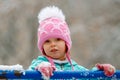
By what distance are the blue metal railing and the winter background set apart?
12.6ft

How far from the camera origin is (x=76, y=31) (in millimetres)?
5742

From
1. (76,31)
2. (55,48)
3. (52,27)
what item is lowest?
(55,48)

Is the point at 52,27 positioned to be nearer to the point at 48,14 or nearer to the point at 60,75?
the point at 48,14

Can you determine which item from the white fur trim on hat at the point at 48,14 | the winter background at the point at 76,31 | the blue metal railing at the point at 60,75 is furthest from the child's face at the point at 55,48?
the winter background at the point at 76,31

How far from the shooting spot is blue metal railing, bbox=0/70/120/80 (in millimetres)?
1461

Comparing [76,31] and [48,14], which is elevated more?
[76,31]

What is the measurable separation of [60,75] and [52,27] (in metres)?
0.42

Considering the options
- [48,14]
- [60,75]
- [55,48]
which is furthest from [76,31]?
[60,75]

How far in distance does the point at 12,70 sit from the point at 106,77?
0.34 metres

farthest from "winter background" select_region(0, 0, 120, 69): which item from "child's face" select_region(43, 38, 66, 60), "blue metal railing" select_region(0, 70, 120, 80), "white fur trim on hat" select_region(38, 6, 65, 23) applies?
"blue metal railing" select_region(0, 70, 120, 80)

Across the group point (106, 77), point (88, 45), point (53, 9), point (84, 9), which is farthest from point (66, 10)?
point (106, 77)

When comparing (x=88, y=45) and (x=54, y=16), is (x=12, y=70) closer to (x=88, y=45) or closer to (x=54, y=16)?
(x=54, y=16)

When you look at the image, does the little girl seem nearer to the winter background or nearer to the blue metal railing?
the blue metal railing

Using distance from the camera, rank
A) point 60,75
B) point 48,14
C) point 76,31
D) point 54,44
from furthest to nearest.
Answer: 1. point 76,31
2. point 48,14
3. point 54,44
4. point 60,75
